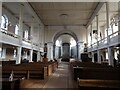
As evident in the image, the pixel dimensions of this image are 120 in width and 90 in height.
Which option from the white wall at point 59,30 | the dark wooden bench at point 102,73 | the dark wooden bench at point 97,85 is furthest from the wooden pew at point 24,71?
the white wall at point 59,30

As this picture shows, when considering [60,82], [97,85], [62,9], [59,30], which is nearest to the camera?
[97,85]

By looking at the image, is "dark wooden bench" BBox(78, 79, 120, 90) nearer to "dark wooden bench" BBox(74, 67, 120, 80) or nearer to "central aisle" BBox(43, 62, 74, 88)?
"dark wooden bench" BBox(74, 67, 120, 80)

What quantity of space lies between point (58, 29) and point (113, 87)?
2170cm

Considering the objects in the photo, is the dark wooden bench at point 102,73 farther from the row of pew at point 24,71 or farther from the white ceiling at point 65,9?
the white ceiling at point 65,9

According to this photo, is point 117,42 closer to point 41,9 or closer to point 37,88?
point 37,88

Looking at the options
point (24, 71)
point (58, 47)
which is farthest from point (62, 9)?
point (58, 47)

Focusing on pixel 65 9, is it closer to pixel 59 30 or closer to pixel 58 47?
pixel 59 30

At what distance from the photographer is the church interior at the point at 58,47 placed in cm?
607

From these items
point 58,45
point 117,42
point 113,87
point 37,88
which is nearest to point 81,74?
point 37,88

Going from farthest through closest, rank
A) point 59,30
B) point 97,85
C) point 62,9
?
point 59,30, point 62,9, point 97,85

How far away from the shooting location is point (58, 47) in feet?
129

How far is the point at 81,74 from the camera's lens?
21.8 ft

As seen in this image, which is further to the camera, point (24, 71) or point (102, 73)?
point (24, 71)

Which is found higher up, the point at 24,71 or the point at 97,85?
the point at 97,85
